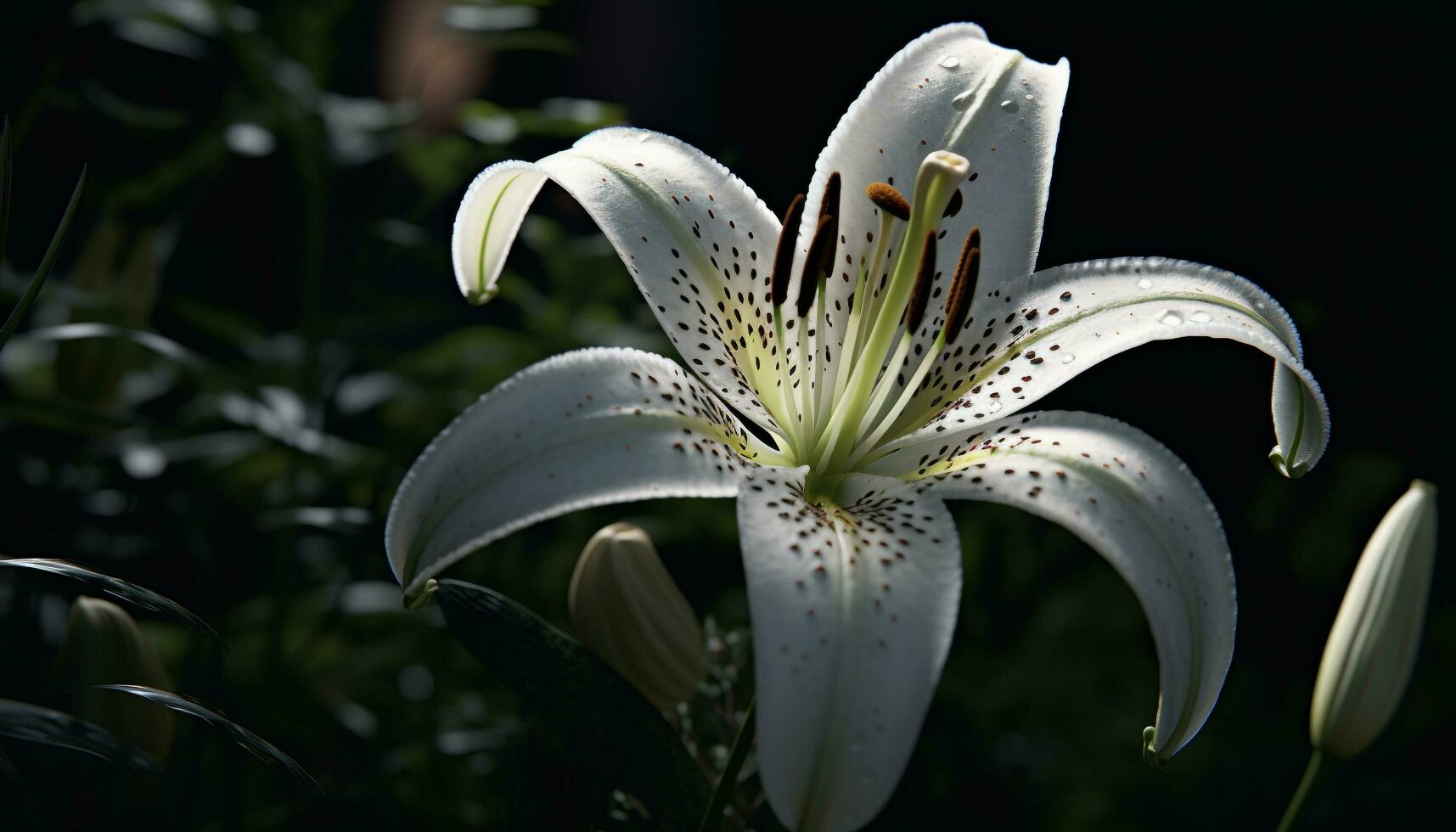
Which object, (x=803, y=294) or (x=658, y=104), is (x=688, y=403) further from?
(x=658, y=104)

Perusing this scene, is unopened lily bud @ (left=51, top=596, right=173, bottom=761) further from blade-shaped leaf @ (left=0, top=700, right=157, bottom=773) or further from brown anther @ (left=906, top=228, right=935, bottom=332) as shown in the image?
brown anther @ (left=906, top=228, right=935, bottom=332)

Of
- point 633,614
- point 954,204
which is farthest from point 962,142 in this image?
point 633,614

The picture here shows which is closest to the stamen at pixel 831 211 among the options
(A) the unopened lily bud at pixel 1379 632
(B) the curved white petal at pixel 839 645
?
(B) the curved white petal at pixel 839 645

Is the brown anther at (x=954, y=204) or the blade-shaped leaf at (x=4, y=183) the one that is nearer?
the blade-shaped leaf at (x=4, y=183)

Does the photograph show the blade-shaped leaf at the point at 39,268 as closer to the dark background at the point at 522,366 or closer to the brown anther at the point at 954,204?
the dark background at the point at 522,366

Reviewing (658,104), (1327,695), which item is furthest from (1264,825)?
(658,104)

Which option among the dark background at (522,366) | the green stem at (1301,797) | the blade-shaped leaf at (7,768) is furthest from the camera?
the dark background at (522,366)
